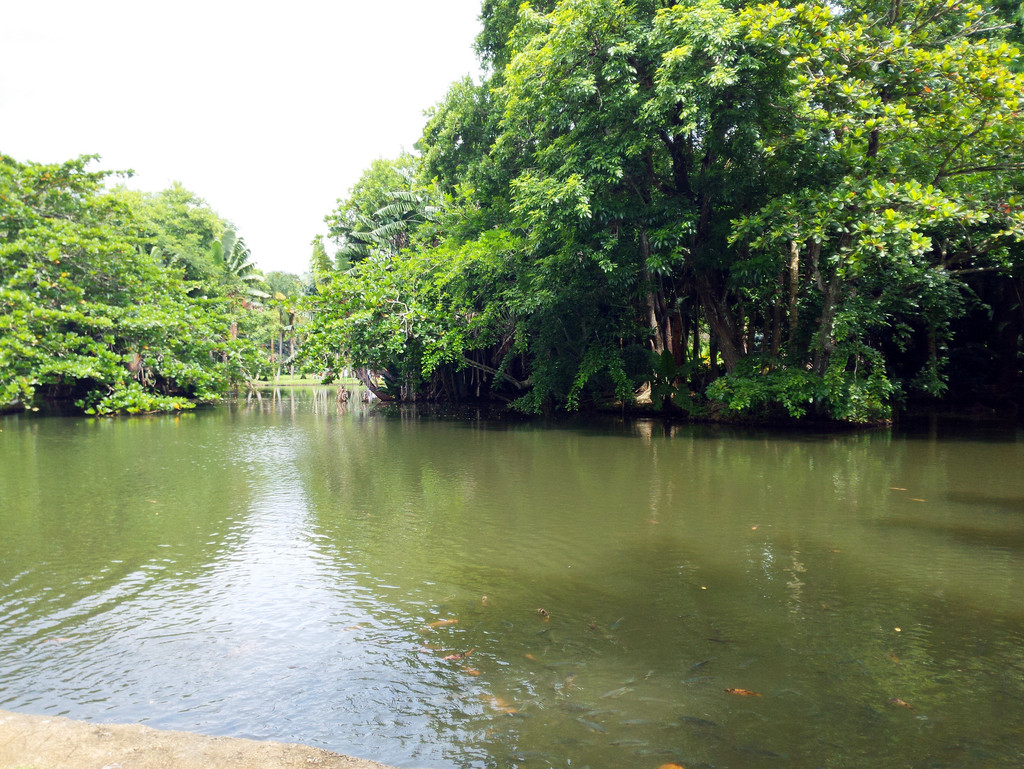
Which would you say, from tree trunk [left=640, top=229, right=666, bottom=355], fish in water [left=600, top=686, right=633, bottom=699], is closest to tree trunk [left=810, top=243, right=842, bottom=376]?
tree trunk [left=640, top=229, right=666, bottom=355]

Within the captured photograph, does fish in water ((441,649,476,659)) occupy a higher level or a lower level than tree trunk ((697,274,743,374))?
lower

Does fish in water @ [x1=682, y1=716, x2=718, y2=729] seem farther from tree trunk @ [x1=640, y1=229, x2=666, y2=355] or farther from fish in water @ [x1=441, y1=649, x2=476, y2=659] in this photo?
tree trunk @ [x1=640, y1=229, x2=666, y2=355]

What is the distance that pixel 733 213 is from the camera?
47.4 ft

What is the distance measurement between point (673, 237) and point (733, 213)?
218 cm

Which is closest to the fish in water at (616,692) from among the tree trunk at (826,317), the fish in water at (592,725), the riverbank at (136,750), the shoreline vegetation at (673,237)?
the fish in water at (592,725)

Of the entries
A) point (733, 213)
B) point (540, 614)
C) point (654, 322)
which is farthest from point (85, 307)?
point (540, 614)

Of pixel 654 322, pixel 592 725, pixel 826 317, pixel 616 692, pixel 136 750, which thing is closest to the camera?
pixel 136 750

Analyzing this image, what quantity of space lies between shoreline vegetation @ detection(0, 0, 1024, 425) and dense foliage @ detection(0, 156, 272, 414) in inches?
3.7

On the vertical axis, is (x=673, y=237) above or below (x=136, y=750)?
above

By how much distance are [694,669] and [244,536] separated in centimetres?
404

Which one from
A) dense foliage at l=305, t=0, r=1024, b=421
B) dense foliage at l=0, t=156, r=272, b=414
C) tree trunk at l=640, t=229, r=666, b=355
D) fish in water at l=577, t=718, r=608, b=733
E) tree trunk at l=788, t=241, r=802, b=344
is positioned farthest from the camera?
dense foliage at l=0, t=156, r=272, b=414

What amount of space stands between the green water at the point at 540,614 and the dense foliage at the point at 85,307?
12.7 m

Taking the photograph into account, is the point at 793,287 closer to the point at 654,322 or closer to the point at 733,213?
the point at 733,213

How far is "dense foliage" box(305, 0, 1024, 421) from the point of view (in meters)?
11.1
